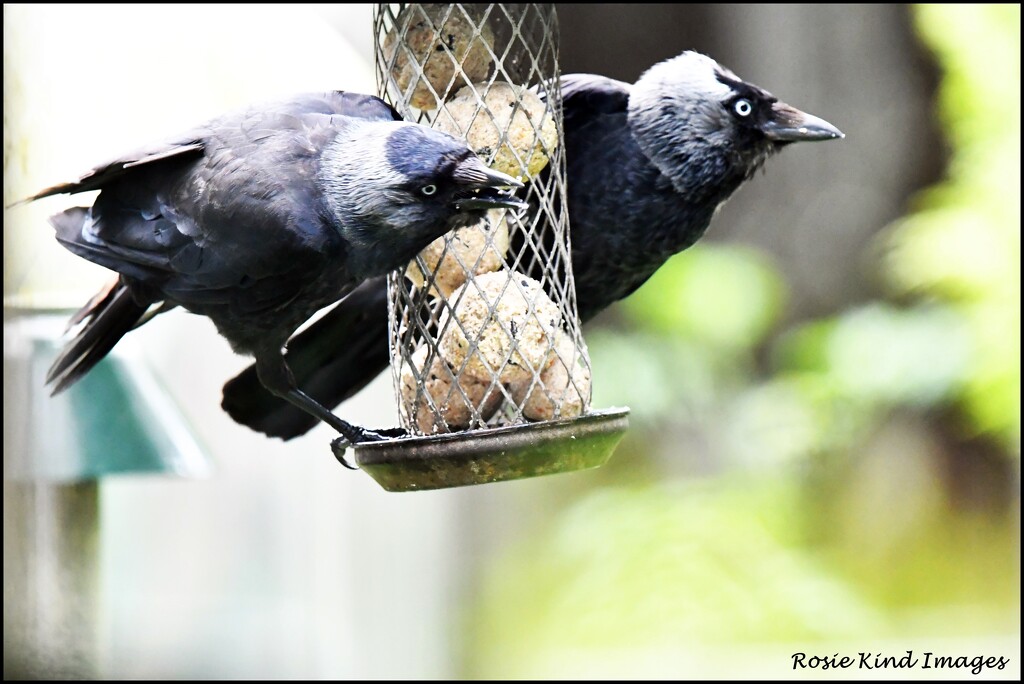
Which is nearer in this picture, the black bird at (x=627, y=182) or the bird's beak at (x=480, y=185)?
the bird's beak at (x=480, y=185)

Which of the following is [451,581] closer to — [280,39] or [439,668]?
[439,668]

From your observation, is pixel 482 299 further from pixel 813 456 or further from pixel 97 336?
pixel 813 456

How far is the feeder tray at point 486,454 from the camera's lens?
2.14 meters

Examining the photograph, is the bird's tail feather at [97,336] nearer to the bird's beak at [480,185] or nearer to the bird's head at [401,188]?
the bird's head at [401,188]

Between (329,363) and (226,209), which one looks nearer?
(226,209)

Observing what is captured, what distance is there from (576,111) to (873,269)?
3.35 metres

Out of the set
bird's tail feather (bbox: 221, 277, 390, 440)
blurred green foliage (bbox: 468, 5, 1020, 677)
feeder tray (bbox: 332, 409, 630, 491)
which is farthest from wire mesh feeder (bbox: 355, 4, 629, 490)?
blurred green foliage (bbox: 468, 5, 1020, 677)

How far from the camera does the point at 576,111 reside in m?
2.96

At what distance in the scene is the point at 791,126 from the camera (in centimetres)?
279

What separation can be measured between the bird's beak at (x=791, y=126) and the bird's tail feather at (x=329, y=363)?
1008 mm

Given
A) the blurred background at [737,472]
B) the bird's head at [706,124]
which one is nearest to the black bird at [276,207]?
the bird's head at [706,124]

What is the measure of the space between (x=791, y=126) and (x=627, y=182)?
41 centimetres

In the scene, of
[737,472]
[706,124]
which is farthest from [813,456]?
[706,124]

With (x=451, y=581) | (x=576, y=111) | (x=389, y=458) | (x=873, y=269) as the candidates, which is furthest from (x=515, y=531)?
(x=389, y=458)
